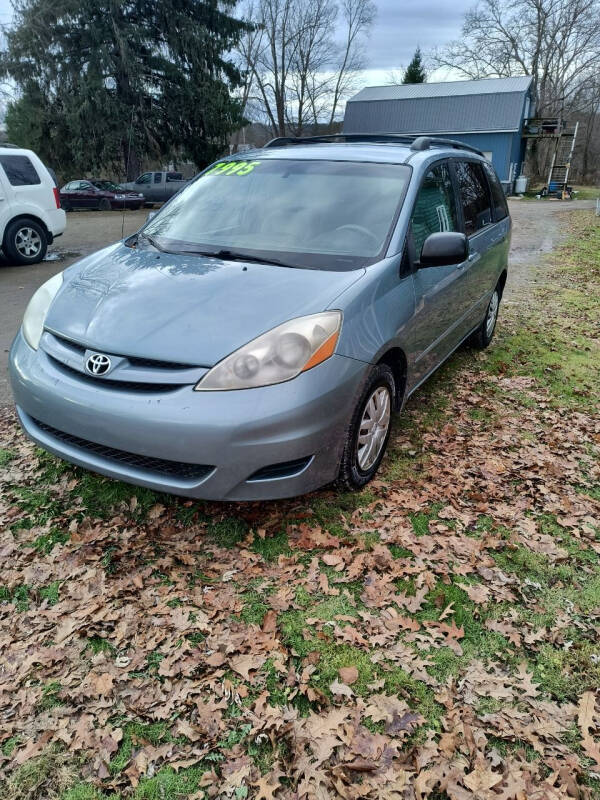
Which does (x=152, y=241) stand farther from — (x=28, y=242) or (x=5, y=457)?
(x=28, y=242)

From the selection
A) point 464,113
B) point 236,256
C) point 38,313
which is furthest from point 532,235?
point 464,113

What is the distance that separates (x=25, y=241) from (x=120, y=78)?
58.0ft

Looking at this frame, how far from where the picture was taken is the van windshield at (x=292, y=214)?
3.47 meters

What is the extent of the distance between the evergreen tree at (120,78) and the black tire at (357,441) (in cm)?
2322

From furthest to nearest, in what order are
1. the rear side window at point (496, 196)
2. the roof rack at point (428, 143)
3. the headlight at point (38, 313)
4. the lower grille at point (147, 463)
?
the rear side window at point (496, 196) → the roof rack at point (428, 143) → the headlight at point (38, 313) → the lower grille at point (147, 463)

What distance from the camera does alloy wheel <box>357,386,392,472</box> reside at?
3.27m

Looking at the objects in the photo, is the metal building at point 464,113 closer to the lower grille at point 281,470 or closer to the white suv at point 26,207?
the white suv at point 26,207

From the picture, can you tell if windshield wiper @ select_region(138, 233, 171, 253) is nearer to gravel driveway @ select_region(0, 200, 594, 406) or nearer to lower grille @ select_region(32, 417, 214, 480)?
lower grille @ select_region(32, 417, 214, 480)

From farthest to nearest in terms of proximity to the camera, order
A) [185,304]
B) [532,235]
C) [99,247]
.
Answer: [532,235], [99,247], [185,304]

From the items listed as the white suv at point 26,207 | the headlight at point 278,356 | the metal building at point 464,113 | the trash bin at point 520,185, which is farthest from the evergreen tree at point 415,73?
the headlight at point 278,356

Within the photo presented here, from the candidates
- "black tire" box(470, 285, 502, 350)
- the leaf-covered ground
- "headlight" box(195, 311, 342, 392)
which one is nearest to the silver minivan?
"headlight" box(195, 311, 342, 392)

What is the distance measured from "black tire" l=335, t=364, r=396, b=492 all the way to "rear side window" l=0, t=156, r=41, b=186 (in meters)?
9.60

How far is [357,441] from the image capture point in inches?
125

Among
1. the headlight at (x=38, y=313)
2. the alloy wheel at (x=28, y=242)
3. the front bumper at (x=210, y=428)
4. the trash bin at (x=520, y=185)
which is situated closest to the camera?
the front bumper at (x=210, y=428)
